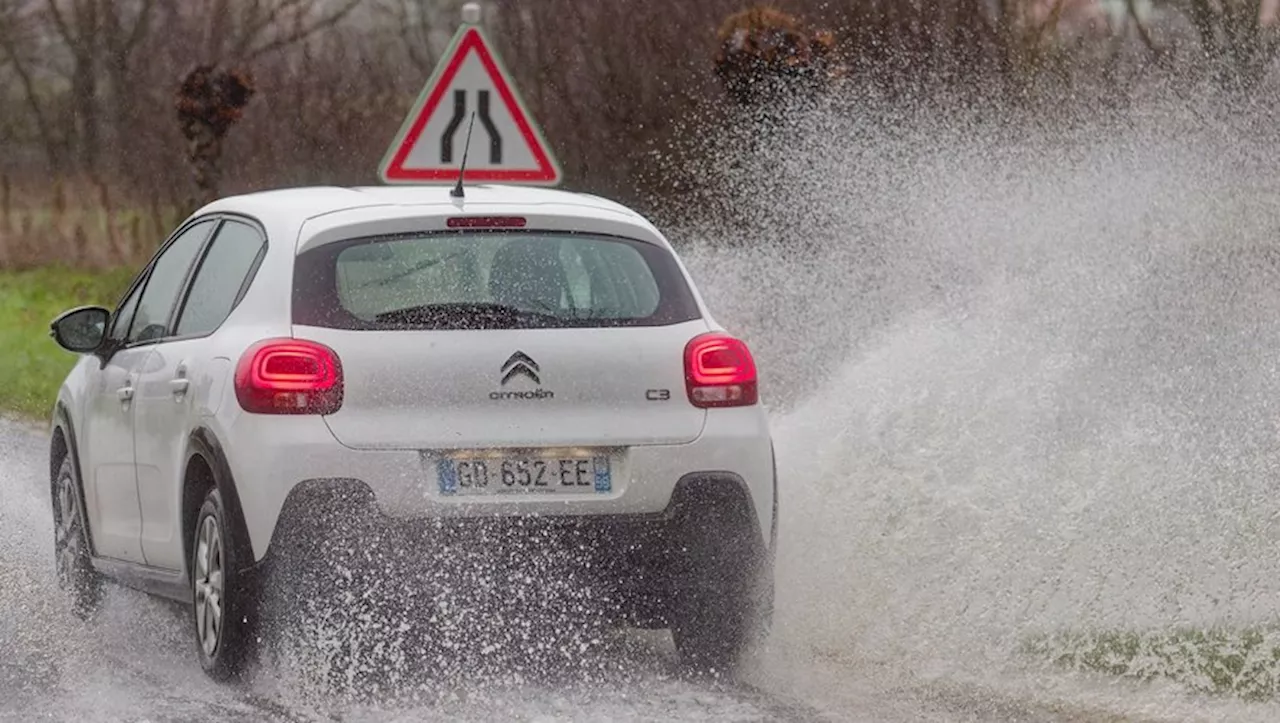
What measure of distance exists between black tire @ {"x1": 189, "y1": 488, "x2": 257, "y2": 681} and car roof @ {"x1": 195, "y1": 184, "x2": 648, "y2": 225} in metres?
0.93

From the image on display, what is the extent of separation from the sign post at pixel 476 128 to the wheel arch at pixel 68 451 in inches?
123

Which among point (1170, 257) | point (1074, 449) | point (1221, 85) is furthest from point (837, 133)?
point (1074, 449)

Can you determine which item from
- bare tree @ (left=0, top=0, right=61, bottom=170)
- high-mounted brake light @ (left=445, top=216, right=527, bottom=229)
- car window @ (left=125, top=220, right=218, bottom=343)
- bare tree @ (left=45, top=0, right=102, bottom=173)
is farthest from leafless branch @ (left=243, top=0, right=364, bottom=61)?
high-mounted brake light @ (left=445, top=216, right=527, bottom=229)

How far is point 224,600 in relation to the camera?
25.2 feet

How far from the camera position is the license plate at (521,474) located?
7.63 m

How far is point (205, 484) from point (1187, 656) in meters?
3.01

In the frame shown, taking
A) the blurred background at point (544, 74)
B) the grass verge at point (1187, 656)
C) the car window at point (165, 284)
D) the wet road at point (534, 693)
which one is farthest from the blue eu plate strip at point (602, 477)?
the blurred background at point (544, 74)

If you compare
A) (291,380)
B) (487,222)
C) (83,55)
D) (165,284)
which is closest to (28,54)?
(83,55)

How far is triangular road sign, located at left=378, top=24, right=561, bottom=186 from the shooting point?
12.8 meters

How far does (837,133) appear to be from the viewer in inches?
819

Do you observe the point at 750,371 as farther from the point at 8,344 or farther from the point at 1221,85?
the point at 8,344

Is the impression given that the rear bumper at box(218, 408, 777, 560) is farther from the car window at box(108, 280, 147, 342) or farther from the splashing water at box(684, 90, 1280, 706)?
the car window at box(108, 280, 147, 342)

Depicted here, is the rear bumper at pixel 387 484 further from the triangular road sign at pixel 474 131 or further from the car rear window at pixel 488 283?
the triangular road sign at pixel 474 131

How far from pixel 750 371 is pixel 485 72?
4.99m
